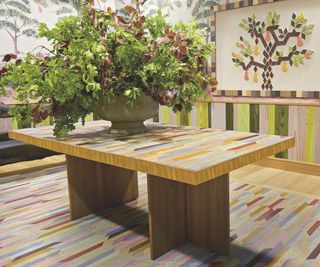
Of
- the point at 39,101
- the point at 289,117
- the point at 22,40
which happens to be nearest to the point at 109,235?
the point at 39,101

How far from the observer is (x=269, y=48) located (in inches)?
128

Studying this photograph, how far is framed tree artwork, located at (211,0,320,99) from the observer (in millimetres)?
3010

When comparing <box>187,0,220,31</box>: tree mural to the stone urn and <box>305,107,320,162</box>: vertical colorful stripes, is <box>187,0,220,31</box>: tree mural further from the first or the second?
the stone urn

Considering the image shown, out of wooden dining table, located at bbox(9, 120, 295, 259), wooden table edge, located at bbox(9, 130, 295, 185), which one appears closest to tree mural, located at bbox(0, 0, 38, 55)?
wooden dining table, located at bbox(9, 120, 295, 259)

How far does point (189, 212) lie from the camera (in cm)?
191

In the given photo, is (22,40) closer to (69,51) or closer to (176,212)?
(69,51)

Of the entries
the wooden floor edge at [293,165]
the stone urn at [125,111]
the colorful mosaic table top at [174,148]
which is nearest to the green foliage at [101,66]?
the stone urn at [125,111]

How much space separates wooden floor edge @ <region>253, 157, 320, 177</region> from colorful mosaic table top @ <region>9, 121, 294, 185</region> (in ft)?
5.05

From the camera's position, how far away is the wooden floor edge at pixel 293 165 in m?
3.11

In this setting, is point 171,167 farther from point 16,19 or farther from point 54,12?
point 54,12

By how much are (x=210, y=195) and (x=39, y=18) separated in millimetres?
3273

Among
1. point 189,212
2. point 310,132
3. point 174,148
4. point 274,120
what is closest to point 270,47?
point 274,120

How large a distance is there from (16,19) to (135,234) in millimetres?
2965

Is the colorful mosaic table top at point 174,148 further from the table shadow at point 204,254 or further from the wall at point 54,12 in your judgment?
the wall at point 54,12
